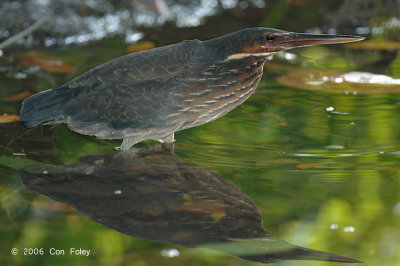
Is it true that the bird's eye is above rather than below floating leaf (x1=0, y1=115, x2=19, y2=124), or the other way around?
above

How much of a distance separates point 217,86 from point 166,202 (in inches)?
37.9

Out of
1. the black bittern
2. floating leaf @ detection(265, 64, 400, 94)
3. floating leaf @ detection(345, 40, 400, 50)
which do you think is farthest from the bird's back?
floating leaf @ detection(345, 40, 400, 50)

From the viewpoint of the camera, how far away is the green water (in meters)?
3.37

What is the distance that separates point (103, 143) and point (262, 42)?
1298mm

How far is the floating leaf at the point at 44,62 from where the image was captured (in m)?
6.17

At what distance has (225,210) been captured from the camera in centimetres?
375

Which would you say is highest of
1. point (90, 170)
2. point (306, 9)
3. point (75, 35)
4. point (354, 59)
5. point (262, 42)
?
point (306, 9)

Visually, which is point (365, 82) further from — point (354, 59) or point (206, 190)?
point (206, 190)

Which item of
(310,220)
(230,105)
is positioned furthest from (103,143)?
(310,220)

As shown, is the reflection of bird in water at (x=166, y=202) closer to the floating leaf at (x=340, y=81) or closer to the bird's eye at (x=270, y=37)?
the bird's eye at (x=270, y=37)

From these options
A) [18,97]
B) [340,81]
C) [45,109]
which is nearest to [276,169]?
[45,109]

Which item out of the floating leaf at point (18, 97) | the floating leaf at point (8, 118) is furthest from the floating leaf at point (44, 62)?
the floating leaf at point (8, 118)

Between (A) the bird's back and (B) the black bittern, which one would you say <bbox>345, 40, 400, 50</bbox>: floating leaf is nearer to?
(B) the black bittern

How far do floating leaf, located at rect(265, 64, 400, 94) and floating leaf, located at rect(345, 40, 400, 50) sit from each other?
0.89m
